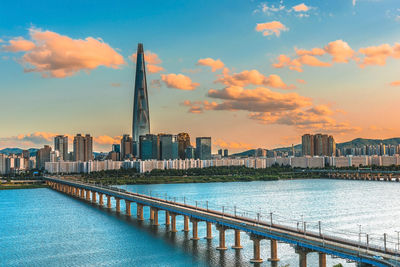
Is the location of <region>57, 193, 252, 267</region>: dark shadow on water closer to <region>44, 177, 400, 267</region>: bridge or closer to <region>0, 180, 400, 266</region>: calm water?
<region>0, 180, 400, 266</region>: calm water

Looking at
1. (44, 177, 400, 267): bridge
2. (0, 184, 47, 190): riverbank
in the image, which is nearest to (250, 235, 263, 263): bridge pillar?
(44, 177, 400, 267): bridge

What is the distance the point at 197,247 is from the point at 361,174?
501ft

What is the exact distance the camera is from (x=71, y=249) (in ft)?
139

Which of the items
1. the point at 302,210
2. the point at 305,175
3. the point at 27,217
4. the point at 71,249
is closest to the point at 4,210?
the point at 27,217

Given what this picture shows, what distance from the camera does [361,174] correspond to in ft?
589

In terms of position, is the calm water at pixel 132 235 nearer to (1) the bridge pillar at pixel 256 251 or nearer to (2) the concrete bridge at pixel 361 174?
(1) the bridge pillar at pixel 256 251

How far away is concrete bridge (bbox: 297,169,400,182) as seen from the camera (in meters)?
170

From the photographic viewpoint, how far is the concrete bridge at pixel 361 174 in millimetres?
170012

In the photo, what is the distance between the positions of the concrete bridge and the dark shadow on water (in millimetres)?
134938

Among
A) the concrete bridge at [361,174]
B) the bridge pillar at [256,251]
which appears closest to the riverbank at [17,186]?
the concrete bridge at [361,174]

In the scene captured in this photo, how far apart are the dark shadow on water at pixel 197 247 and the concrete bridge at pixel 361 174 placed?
443 ft

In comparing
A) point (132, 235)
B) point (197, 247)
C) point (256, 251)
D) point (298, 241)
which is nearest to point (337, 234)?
point (256, 251)

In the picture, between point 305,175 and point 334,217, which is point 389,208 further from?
point 305,175

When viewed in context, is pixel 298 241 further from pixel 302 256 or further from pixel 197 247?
pixel 197 247
